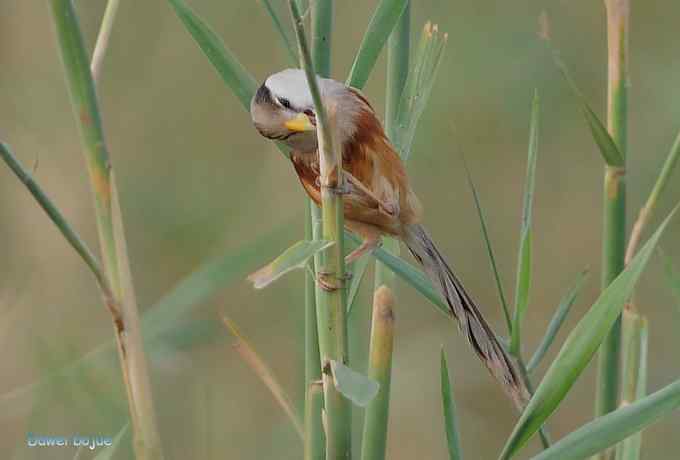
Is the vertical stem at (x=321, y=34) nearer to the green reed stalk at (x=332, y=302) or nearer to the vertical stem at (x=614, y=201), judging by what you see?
the green reed stalk at (x=332, y=302)

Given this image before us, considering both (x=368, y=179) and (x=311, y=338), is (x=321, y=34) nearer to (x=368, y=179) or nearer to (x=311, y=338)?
(x=311, y=338)

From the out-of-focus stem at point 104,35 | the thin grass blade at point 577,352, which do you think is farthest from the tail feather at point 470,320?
the out-of-focus stem at point 104,35

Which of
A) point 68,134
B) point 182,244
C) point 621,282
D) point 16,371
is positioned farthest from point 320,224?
point 68,134

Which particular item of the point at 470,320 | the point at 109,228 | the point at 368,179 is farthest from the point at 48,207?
the point at 368,179

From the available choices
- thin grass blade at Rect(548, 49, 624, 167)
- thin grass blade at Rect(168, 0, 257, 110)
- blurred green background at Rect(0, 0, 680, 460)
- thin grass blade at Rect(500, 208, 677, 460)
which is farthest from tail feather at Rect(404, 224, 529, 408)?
blurred green background at Rect(0, 0, 680, 460)

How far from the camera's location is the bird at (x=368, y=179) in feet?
3.75

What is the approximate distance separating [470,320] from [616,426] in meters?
0.34

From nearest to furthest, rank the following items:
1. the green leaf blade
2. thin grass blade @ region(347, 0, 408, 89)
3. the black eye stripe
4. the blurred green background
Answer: the green leaf blade → thin grass blade @ region(347, 0, 408, 89) → the black eye stripe → the blurred green background

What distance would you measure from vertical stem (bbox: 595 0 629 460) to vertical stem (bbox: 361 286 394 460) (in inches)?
13.1

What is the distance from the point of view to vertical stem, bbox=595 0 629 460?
4.06ft

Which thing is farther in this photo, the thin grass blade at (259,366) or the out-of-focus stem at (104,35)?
the thin grass blade at (259,366)

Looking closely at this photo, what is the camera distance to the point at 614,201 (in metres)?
1.24

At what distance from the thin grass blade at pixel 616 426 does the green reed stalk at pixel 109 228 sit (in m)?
0.34

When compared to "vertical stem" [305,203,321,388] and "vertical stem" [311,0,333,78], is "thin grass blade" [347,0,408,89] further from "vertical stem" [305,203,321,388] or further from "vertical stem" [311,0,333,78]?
"vertical stem" [305,203,321,388]
